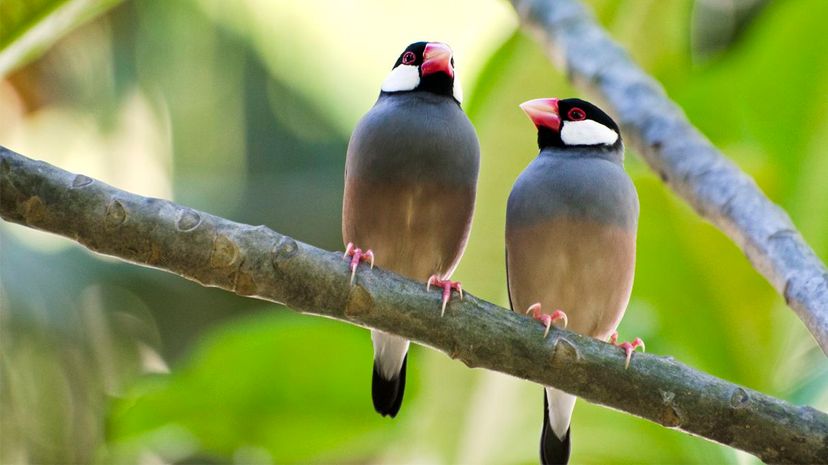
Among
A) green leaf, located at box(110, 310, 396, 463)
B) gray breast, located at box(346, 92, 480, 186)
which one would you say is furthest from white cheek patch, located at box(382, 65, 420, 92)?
green leaf, located at box(110, 310, 396, 463)

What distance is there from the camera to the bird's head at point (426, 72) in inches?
100

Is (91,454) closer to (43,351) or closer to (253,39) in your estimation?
(43,351)

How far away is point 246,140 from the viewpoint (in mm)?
6699

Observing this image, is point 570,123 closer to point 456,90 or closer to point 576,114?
point 576,114

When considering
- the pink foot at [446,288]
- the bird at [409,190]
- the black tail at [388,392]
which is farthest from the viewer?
the black tail at [388,392]

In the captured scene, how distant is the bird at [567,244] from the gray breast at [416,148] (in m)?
0.18

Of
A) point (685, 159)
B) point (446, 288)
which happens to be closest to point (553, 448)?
point (685, 159)

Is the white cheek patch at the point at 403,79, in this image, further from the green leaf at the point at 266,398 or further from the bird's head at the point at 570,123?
the green leaf at the point at 266,398

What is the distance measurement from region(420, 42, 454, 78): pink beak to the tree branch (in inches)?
10.7

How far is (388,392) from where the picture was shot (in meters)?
2.52

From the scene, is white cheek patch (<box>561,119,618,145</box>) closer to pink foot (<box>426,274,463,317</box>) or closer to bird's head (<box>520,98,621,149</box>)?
bird's head (<box>520,98,621,149</box>)

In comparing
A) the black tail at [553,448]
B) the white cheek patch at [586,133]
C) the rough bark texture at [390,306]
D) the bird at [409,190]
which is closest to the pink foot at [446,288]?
the rough bark texture at [390,306]

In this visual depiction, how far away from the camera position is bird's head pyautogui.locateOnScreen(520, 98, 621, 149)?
8.57 ft

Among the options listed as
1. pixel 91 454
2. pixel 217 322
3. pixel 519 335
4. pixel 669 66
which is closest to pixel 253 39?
pixel 217 322
